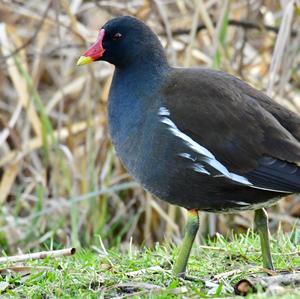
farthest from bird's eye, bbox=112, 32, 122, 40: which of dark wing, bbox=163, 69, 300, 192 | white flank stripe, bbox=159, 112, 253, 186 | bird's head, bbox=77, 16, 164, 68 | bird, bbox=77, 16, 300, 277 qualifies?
white flank stripe, bbox=159, 112, 253, 186

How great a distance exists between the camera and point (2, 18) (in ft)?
25.9

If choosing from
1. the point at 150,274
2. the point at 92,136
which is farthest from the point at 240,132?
the point at 92,136

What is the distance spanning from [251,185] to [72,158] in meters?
3.16

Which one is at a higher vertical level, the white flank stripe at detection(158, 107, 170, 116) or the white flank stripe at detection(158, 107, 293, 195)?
the white flank stripe at detection(158, 107, 170, 116)

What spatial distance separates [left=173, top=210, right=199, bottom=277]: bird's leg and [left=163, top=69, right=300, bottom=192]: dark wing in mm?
→ 340

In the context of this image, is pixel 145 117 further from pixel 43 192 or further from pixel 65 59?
pixel 65 59

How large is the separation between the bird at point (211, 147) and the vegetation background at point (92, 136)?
1.98 metres

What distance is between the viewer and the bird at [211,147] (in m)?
3.72

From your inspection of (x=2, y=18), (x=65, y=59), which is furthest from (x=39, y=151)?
(x=2, y=18)

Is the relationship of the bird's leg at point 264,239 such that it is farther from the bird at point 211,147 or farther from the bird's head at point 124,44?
the bird's head at point 124,44

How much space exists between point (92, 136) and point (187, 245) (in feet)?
9.75

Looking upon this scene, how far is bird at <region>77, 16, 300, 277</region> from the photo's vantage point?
12.2 feet

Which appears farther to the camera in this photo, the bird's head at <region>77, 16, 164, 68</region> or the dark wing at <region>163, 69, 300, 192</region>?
the bird's head at <region>77, 16, 164, 68</region>

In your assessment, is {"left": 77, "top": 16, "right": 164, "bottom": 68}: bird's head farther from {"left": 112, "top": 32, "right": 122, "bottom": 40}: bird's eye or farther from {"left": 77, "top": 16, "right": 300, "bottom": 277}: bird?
{"left": 77, "top": 16, "right": 300, "bottom": 277}: bird
